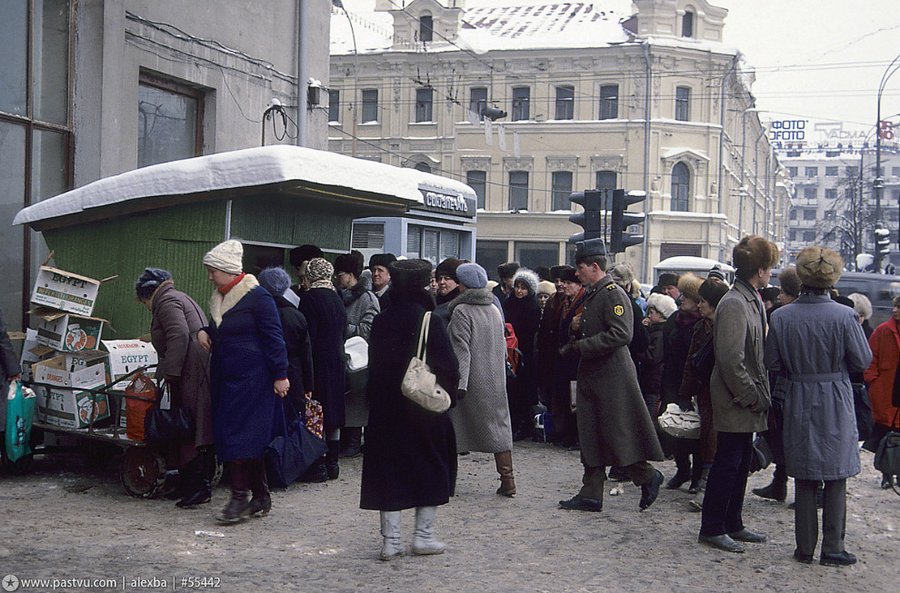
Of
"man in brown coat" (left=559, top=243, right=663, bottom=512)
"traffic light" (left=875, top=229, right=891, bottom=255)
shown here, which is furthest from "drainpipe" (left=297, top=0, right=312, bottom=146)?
"traffic light" (left=875, top=229, right=891, bottom=255)

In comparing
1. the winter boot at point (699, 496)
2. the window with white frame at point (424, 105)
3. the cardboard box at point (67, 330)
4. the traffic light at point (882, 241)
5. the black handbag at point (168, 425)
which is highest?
the window with white frame at point (424, 105)

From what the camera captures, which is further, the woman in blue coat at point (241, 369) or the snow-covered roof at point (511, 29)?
the snow-covered roof at point (511, 29)

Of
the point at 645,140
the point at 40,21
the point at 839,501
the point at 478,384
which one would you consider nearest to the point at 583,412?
the point at 478,384

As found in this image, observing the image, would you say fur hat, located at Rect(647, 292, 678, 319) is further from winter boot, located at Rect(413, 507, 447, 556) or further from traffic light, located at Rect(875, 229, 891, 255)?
traffic light, located at Rect(875, 229, 891, 255)

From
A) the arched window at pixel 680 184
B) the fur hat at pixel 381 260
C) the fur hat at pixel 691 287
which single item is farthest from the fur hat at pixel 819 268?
the arched window at pixel 680 184

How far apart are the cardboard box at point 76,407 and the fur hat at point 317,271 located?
1.83m

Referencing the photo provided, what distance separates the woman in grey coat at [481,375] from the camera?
852 centimetres

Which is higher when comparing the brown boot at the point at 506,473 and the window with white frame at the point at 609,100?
the window with white frame at the point at 609,100

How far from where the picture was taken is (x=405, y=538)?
7.11 metres

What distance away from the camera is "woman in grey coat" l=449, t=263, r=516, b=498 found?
8.52 metres

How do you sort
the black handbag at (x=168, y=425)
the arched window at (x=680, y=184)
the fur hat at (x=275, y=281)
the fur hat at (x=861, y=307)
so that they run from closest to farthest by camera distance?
1. the black handbag at (x=168, y=425)
2. the fur hat at (x=275, y=281)
3. the fur hat at (x=861, y=307)
4. the arched window at (x=680, y=184)

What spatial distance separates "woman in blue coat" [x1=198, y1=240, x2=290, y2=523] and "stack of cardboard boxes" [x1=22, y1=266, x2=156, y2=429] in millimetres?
1532

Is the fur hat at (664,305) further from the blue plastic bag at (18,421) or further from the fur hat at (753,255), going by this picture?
the blue plastic bag at (18,421)

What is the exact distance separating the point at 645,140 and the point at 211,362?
40.9 m
